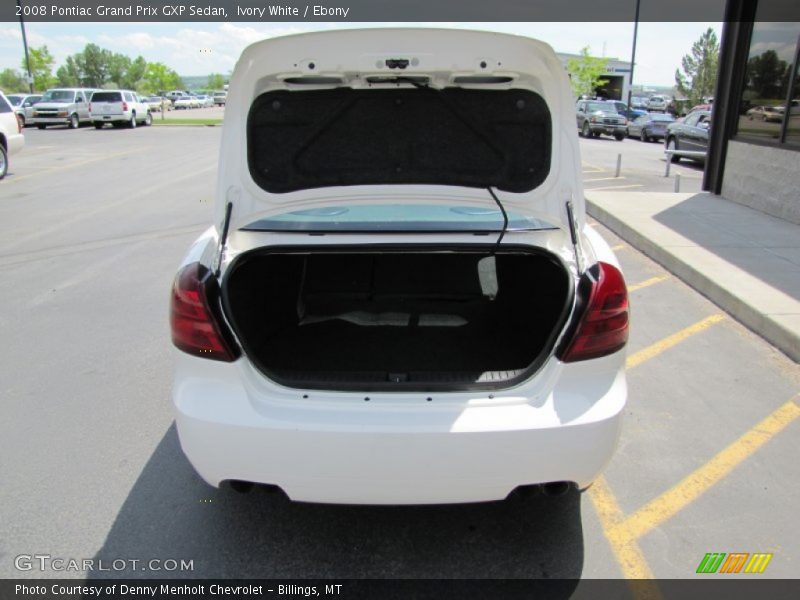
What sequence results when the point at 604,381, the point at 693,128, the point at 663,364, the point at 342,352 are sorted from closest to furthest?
the point at 604,381 → the point at 342,352 → the point at 663,364 → the point at 693,128

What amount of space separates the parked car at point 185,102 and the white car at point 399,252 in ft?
255

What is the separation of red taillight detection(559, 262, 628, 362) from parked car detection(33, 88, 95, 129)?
116ft

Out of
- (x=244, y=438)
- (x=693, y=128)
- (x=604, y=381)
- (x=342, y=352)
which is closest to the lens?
(x=244, y=438)

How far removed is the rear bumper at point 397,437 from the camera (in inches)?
85.4

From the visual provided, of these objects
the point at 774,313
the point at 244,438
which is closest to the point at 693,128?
the point at 774,313

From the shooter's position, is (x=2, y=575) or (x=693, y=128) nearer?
(x=2, y=575)

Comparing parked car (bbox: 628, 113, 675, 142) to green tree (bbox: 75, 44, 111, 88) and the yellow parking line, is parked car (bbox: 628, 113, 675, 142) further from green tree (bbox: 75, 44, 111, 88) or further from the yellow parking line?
green tree (bbox: 75, 44, 111, 88)

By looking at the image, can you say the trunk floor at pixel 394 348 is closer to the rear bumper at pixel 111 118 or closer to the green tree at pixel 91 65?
the rear bumper at pixel 111 118

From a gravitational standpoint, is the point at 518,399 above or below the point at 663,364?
above

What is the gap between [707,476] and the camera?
3158 mm

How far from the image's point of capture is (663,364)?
4.50 m

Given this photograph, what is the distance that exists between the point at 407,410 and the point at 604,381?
30.6 inches

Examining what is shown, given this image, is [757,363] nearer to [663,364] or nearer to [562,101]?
[663,364]

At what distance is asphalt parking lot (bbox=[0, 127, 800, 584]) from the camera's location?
2598mm
